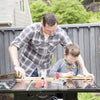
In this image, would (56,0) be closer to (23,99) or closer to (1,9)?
(1,9)

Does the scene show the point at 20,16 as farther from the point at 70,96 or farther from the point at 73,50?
the point at 70,96

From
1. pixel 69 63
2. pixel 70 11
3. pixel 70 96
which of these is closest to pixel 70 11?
pixel 70 11

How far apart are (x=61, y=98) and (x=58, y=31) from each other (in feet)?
3.28

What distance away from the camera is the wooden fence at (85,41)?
6207 mm

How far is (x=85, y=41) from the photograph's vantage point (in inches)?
249

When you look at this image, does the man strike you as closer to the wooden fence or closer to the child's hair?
the child's hair

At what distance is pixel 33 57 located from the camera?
8.75 ft

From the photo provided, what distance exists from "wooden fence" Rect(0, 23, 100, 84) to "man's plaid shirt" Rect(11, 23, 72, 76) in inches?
139

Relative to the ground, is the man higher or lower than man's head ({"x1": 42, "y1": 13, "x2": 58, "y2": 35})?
lower

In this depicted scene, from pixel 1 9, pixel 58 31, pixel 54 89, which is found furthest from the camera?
pixel 1 9

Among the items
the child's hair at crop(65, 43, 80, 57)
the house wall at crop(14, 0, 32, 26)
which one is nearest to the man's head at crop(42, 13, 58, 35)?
the child's hair at crop(65, 43, 80, 57)

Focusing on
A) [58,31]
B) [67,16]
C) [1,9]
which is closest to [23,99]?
[58,31]

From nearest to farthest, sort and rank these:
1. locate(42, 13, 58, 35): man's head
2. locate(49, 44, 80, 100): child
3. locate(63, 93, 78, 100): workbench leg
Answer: locate(63, 93, 78, 100): workbench leg
locate(42, 13, 58, 35): man's head
locate(49, 44, 80, 100): child

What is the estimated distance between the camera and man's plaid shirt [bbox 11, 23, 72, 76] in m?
2.55
